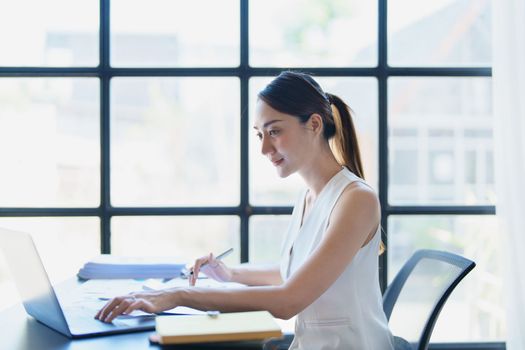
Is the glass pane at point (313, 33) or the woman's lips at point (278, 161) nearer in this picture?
the woman's lips at point (278, 161)

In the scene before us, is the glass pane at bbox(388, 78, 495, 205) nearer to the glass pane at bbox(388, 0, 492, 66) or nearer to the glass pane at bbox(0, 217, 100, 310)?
the glass pane at bbox(388, 0, 492, 66)

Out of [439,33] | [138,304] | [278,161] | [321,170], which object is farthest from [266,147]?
[439,33]

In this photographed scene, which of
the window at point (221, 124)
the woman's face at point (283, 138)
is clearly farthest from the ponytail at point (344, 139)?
the window at point (221, 124)

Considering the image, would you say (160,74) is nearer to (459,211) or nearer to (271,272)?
(271,272)

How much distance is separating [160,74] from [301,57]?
0.54 m

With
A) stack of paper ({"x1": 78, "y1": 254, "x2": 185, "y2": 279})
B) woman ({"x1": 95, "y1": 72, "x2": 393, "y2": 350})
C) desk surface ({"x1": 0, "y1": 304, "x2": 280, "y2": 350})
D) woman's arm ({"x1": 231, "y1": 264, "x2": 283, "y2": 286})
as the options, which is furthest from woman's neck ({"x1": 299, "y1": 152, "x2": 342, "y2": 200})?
desk surface ({"x1": 0, "y1": 304, "x2": 280, "y2": 350})

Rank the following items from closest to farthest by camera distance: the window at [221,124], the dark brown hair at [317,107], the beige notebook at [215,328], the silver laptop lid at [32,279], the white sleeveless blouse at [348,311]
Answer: the beige notebook at [215,328], the silver laptop lid at [32,279], the white sleeveless blouse at [348,311], the dark brown hair at [317,107], the window at [221,124]

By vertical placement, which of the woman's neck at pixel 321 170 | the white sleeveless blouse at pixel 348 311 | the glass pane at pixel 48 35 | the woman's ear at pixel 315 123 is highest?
the glass pane at pixel 48 35

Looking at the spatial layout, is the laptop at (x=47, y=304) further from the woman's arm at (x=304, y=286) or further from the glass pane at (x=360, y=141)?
the glass pane at (x=360, y=141)

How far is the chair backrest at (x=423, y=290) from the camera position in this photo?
1.43 m

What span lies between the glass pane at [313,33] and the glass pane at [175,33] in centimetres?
9

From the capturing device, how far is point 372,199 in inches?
62.4

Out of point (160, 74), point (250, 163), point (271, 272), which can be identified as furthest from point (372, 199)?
point (160, 74)

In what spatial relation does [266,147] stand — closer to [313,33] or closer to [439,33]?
[313,33]
